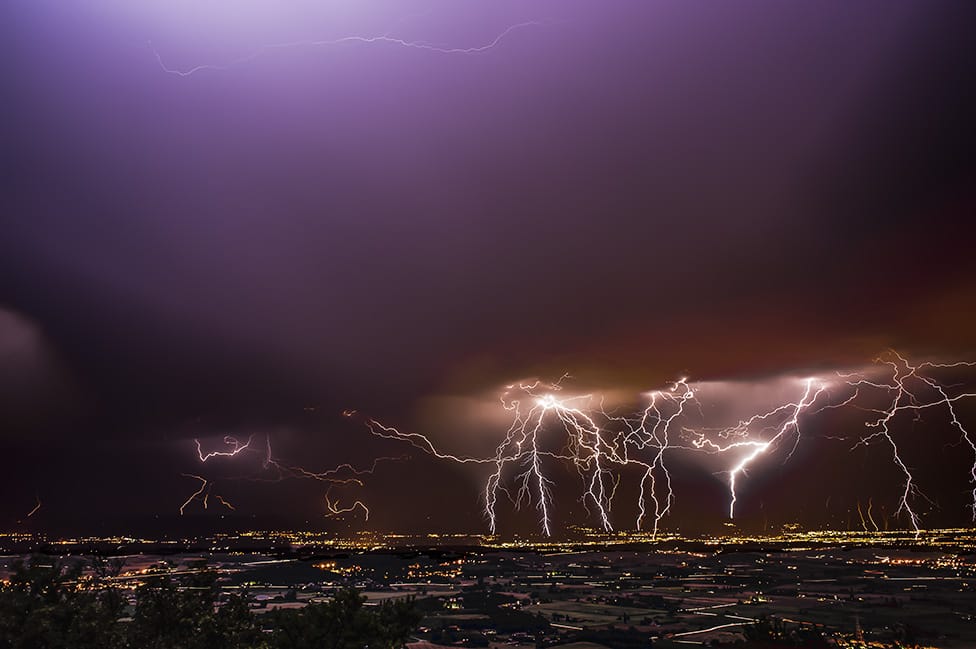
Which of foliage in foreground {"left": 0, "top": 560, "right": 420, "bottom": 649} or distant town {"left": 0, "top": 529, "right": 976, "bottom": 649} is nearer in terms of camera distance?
foliage in foreground {"left": 0, "top": 560, "right": 420, "bottom": 649}

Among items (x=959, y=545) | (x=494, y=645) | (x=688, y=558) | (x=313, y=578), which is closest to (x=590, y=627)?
(x=494, y=645)

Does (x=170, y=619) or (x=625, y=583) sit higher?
(x=170, y=619)

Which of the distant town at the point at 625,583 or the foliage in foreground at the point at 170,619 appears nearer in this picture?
the foliage in foreground at the point at 170,619

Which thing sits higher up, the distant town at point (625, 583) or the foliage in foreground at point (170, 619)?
the foliage in foreground at point (170, 619)

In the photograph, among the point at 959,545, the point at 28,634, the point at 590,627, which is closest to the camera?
the point at 28,634

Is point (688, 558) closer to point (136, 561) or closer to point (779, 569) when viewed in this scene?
point (779, 569)

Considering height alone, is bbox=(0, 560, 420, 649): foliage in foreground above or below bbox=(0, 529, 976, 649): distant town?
above

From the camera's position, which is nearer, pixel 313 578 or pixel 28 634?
pixel 28 634

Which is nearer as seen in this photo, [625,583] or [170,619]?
[170,619]
